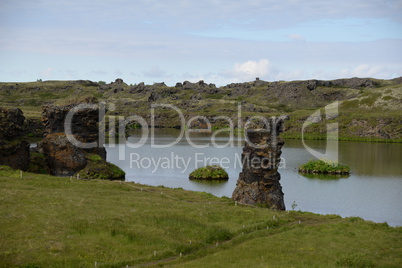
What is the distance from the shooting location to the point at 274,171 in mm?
66750

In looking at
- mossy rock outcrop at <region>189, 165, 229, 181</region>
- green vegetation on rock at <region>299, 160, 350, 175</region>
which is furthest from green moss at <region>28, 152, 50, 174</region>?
green vegetation on rock at <region>299, 160, 350, 175</region>

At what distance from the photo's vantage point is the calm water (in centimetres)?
7100

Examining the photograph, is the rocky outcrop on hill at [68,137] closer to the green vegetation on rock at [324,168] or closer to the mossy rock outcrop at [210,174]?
the mossy rock outcrop at [210,174]

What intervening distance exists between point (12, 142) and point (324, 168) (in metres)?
67.2

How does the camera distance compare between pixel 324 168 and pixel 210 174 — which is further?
pixel 324 168

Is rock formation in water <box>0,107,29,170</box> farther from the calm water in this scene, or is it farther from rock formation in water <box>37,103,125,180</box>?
the calm water

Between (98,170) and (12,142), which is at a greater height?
(12,142)

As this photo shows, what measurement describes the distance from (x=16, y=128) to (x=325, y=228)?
197 ft

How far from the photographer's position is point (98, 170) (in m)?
88.7

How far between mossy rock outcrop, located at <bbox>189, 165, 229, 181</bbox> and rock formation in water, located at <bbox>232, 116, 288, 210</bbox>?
82.3ft

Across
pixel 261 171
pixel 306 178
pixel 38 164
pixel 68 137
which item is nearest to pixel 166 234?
pixel 261 171

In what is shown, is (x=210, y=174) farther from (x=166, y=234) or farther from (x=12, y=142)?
(x=166, y=234)

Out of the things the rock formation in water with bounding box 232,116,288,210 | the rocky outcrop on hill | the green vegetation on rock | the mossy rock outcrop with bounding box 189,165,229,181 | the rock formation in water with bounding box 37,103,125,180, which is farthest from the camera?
the green vegetation on rock

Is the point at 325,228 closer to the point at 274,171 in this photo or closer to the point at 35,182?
the point at 274,171
